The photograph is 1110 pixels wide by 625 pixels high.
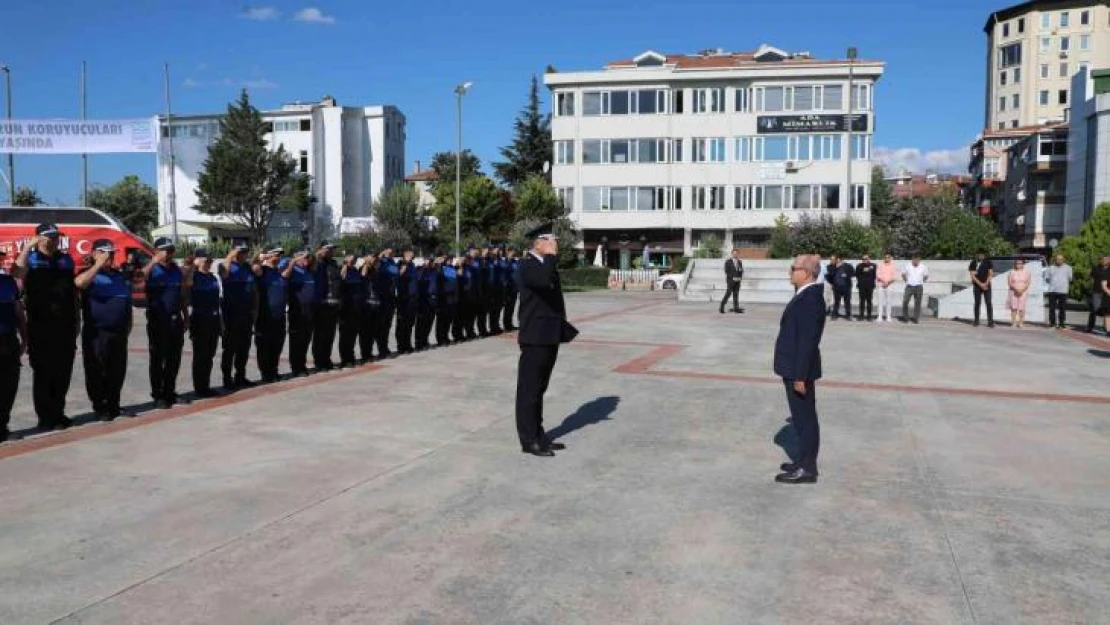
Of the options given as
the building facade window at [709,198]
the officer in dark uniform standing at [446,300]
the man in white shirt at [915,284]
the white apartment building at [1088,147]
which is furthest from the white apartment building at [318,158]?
the officer in dark uniform standing at [446,300]

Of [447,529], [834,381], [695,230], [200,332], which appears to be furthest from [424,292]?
[695,230]

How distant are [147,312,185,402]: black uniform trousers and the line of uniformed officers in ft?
0.04

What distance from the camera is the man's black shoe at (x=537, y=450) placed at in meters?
7.22

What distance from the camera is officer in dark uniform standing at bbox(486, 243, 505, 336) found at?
16.9 m

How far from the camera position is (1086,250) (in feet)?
71.7

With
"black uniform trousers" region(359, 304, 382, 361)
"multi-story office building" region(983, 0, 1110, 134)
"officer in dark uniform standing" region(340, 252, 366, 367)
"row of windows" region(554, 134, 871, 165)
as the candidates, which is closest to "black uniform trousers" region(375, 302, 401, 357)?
"black uniform trousers" region(359, 304, 382, 361)

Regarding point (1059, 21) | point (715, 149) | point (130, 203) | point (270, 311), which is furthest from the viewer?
point (1059, 21)

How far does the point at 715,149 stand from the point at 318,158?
101ft

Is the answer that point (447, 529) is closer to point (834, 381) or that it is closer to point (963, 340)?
point (834, 381)

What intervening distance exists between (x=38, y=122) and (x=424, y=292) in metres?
28.1

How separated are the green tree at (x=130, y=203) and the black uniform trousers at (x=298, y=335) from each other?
71950 mm

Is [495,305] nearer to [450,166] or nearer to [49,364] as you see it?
[49,364]

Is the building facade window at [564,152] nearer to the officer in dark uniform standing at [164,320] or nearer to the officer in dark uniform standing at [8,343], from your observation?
the officer in dark uniform standing at [164,320]

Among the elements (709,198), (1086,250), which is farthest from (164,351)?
(709,198)
